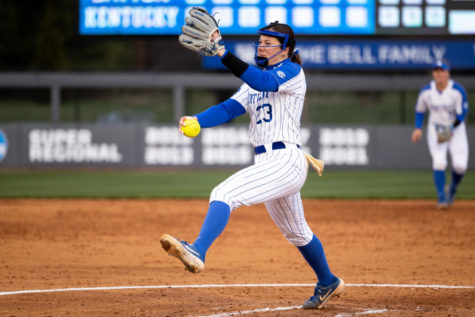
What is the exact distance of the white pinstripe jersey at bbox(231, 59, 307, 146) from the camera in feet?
14.3

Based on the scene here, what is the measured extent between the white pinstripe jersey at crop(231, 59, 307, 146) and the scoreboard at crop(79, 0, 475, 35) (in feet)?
30.9

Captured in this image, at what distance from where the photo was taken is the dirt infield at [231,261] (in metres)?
4.80

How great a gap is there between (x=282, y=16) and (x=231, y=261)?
7.84m

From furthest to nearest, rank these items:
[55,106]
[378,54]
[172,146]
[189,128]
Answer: [55,106] < [172,146] < [378,54] < [189,128]

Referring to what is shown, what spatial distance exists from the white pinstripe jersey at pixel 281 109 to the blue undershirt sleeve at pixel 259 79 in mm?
93

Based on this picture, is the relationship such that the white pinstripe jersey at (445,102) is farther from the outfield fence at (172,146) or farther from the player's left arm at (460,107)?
the outfield fence at (172,146)

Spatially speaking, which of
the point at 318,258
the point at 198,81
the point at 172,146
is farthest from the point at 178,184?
the point at 318,258

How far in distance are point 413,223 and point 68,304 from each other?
5717 mm

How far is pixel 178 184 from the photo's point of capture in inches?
602

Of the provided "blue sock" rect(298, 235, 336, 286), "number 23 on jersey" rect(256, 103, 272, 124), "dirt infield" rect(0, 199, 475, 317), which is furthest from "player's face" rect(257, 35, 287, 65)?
"dirt infield" rect(0, 199, 475, 317)

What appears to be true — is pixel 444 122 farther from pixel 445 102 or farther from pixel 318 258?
pixel 318 258

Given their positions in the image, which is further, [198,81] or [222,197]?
[198,81]

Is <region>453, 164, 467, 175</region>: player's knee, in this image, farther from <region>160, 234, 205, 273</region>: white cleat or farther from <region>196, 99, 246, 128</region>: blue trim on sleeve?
<region>160, 234, 205, 273</region>: white cleat

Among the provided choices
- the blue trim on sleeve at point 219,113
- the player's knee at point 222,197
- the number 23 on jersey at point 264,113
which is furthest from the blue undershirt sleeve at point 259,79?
the player's knee at point 222,197
